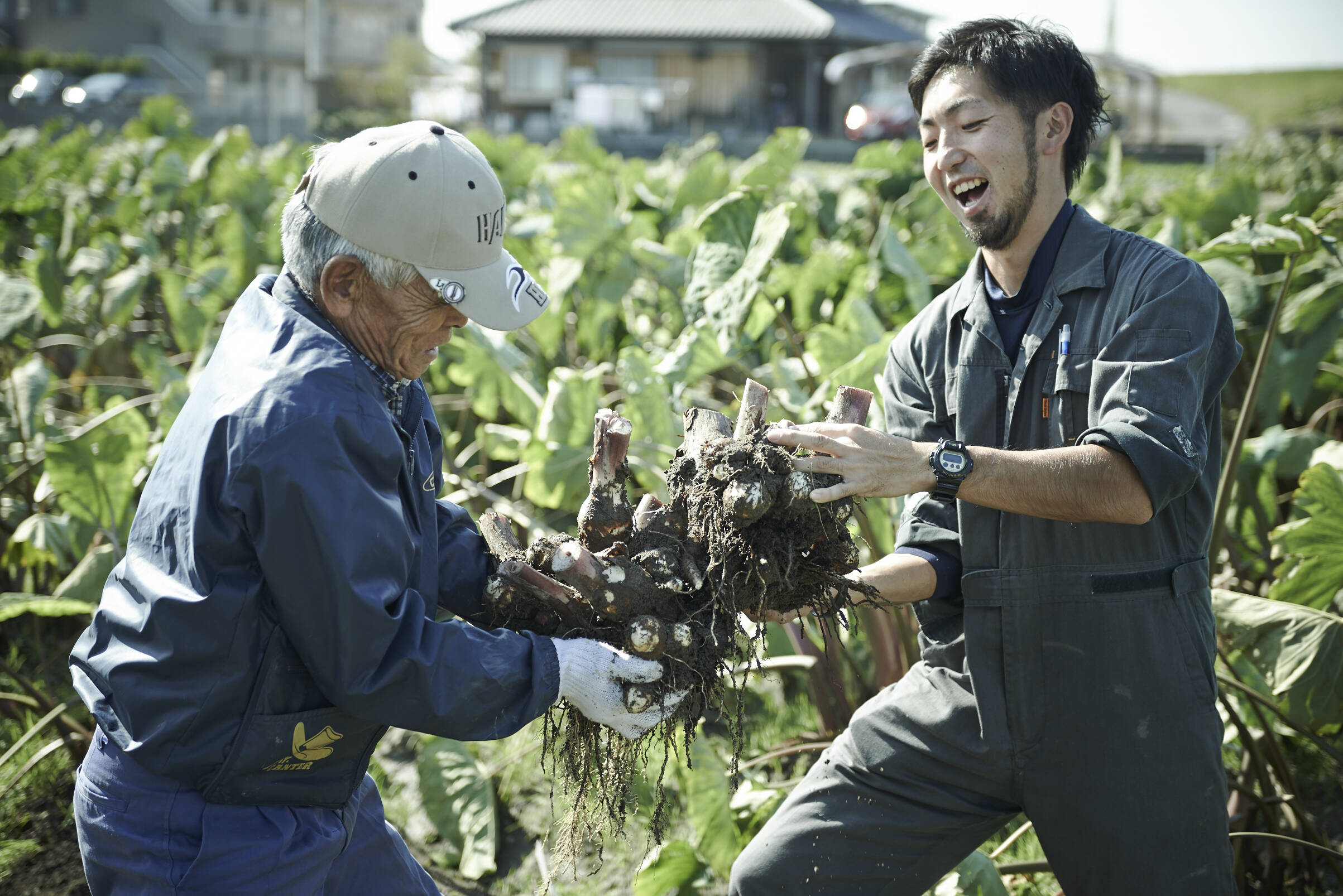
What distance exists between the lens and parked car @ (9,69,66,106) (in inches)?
817

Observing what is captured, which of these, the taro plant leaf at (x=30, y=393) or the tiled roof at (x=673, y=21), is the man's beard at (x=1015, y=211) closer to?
the taro plant leaf at (x=30, y=393)

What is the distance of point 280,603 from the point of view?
1466 mm

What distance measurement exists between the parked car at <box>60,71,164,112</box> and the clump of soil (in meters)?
22.1

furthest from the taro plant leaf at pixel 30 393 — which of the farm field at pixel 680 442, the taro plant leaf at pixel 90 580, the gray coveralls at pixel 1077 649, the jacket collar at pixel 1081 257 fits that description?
the jacket collar at pixel 1081 257

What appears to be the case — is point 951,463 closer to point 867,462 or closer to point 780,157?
point 867,462

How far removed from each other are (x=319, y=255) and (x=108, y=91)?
27955 mm

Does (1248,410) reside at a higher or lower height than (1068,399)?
lower

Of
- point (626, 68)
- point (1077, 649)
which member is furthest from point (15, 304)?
point (626, 68)

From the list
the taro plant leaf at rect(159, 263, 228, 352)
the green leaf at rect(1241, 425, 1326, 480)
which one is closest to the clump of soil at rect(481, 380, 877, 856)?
the green leaf at rect(1241, 425, 1326, 480)

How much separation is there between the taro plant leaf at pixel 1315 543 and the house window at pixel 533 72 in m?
34.1

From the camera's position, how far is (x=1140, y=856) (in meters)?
1.84

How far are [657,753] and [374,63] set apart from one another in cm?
5062

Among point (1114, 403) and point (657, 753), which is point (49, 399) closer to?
point (657, 753)

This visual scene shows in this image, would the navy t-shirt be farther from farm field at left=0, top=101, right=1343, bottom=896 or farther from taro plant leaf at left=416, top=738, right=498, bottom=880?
taro plant leaf at left=416, top=738, right=498, bottom=880
